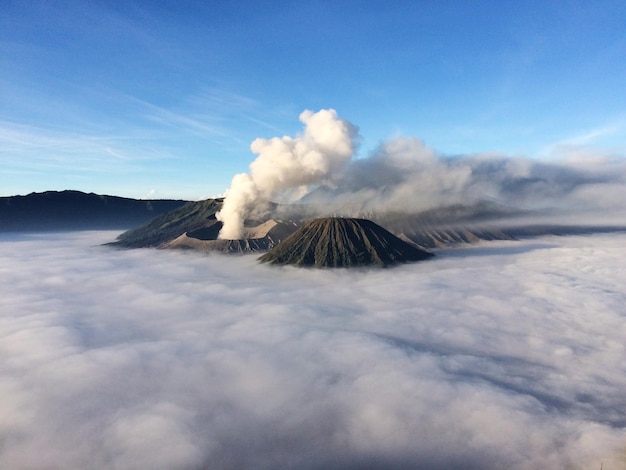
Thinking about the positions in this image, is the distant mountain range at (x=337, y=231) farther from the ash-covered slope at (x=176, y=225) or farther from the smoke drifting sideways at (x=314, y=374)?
the smoke drifting sideways at (x=314, y=374)

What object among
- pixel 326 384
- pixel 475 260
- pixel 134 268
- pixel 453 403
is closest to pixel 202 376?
pixel 326 384

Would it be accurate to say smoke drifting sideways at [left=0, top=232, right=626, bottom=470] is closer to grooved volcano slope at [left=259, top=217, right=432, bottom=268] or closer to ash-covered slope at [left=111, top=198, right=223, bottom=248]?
grooved volcano slope at [left=259, top=217, right=432, bottom=268]

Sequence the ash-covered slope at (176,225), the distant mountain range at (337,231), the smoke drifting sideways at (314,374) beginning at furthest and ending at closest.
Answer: the ash-covered slope at (176,225) → the distant mountain range at (337,231) → the smoke drifting sideways at (314,374)

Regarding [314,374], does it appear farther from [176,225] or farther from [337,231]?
[176,225]

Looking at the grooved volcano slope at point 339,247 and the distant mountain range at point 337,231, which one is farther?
the distant mountain range at point 337,231

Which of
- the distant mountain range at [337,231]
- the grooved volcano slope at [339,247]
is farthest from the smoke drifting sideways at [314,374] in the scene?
the distant mountain range at [337,231]

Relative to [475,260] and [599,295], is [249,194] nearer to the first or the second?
[475,260]

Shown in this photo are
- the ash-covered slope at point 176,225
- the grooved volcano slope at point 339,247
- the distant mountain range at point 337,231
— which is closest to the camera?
the grooved volcano slope at point 339,247
